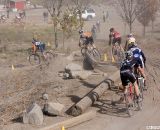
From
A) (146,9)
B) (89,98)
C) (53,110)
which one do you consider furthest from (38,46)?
(146,9)

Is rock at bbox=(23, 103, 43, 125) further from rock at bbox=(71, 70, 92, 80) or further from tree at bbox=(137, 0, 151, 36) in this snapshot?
tree at bbox=(137, 0, 151, 36)

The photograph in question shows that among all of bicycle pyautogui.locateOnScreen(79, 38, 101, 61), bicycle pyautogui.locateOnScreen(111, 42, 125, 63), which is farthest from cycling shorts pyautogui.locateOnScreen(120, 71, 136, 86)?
bicycle pyautogui.locateOnScreen(79, 38, 101, 61)

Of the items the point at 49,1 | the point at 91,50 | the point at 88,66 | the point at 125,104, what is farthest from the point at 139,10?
the point at 125,104

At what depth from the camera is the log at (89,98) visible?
40.8ft

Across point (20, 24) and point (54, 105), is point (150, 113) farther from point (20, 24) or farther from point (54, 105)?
point (20, 24)

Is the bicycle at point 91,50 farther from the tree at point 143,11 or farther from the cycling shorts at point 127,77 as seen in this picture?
the tree at point 143,11

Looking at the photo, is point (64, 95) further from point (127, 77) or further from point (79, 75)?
point (127, 77)

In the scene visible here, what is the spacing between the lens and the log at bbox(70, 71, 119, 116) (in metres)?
12.4

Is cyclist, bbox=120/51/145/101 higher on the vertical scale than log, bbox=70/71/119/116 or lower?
higher

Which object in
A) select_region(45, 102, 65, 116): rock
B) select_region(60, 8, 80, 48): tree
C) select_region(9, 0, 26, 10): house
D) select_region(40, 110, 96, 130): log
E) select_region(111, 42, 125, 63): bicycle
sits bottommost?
select_region(40, 110, 96, 130): log

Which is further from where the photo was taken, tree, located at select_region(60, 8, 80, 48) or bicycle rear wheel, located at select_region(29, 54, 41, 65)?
tree, located at select_region(60, 8, 80, 48)

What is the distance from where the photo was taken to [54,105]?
12609 millimetres

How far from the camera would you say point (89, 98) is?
1334 centimetres

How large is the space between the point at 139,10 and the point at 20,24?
56.2 ft
